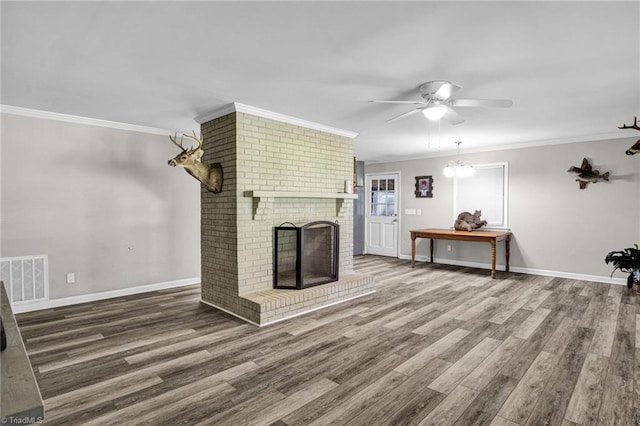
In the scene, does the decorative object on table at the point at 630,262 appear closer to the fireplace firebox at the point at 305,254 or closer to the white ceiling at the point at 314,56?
the white ceiling at the point at 314,56

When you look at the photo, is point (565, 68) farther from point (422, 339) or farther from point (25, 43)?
point (25, 43)

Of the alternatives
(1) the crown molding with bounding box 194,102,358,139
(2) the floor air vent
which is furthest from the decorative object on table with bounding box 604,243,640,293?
(2) the floor air vent

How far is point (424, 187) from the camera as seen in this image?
296 inches

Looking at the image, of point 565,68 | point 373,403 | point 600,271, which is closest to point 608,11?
point 565,68

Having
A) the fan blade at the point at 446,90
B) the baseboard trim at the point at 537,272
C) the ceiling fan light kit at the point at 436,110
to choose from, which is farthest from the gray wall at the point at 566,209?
the ceiling fan light kit at the point at 436,110

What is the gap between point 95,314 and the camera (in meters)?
3.93

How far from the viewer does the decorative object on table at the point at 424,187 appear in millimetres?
7430

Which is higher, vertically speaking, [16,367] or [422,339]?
[16,367]

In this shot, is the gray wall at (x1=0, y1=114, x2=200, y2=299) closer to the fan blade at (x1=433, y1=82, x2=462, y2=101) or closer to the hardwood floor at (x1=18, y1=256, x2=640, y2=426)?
the hardwood floor at (x1=18, y1=256, x2=640, y2=426)

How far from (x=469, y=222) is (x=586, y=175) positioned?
1.93 m

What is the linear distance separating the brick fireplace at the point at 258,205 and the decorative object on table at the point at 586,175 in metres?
3.87

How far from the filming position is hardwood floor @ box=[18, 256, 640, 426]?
212 centimetres

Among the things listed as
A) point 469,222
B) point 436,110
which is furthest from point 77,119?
point 469,222

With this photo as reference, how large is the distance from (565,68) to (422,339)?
8.38 feet
